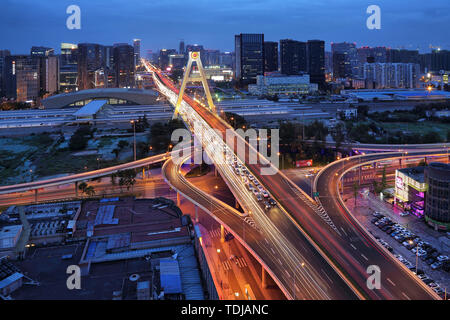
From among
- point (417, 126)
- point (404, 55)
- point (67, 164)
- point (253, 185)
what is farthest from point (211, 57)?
point (253, 185)

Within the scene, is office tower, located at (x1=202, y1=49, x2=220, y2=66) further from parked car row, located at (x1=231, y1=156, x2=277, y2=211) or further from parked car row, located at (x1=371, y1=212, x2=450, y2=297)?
parked car row, located at (x1=371, y1=212, x2=450, y2=297)

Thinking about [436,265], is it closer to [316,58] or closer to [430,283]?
[430,283]

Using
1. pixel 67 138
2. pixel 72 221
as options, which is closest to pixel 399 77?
pixel 67 138

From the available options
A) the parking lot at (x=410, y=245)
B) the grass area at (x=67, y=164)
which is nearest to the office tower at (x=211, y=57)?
the grass area at (x=67, y=164)

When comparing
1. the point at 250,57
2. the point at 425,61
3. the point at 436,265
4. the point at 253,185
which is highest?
the point at 425,61

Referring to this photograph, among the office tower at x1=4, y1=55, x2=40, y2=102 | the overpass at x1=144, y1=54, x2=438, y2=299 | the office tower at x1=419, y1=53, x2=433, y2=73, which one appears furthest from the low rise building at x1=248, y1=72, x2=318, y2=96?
the office tower at x1=419, y1=53, x2=433, y2=73

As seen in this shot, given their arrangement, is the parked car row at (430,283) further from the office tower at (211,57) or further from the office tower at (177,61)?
the office tower at (211,57)
